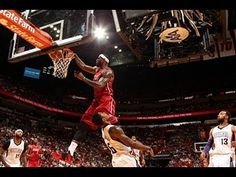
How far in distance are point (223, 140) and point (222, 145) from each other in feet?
0.29

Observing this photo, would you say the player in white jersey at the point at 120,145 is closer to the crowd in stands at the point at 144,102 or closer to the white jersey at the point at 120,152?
the white jersey at the point at 120,152

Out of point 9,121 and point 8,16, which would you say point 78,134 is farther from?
point 9,121

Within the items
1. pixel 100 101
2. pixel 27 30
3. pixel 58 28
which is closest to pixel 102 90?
pixel 100 101

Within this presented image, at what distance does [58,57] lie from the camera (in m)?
7.22

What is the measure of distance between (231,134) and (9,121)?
1645cm

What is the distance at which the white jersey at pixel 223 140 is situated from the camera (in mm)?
6051

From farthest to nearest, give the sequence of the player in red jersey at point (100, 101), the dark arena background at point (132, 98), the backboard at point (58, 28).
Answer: the dark arena background at point (132, 98), the backboard at point (58, 28), the player in red jersey at point (100, 101)

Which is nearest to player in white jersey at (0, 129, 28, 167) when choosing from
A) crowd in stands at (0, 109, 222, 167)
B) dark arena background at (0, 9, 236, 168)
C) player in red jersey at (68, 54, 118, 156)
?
player in red jersey at (68, 54, 118, 156)

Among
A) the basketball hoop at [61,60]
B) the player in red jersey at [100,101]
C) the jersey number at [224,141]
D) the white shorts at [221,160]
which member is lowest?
the white shorts at [221,160]

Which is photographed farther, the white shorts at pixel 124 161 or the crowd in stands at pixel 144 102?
the crowd in stands at pixel 144 102

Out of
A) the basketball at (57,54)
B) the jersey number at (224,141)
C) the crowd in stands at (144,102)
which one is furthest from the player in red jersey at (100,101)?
the crowd in stands at (144,102)

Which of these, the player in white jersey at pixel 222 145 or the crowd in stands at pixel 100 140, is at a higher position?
the crowd in stands at pixel 100 140

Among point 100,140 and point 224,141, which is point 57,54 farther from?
point 100,140
